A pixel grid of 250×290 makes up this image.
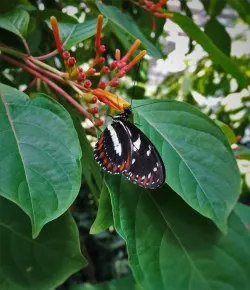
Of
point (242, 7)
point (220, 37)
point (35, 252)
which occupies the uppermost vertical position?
point (242, 7)

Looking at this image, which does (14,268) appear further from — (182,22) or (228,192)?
(182,22)

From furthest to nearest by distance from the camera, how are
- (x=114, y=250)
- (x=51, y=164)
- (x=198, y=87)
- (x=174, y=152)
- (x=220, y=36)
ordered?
1. (x=198, y=87)
2. (x=114, y=250)
3. (x=220, y=36)
4. (x=174, y=152)
5. (x=51, y=164)

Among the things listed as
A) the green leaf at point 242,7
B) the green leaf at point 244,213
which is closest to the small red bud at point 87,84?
the green leaf at point 244,213

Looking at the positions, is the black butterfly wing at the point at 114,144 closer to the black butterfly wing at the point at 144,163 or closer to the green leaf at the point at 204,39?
the black butterfly wing at the point at 144,163

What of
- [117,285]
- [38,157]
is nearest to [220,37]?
[117,285]

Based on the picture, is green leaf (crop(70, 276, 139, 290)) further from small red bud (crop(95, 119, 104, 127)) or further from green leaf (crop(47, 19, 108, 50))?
green leaf (crop(47, 19, 108, 50))

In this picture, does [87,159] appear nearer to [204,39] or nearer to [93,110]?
[93,110]

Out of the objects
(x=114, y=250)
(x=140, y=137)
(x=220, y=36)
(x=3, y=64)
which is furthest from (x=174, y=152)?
(x=114, y=250)
